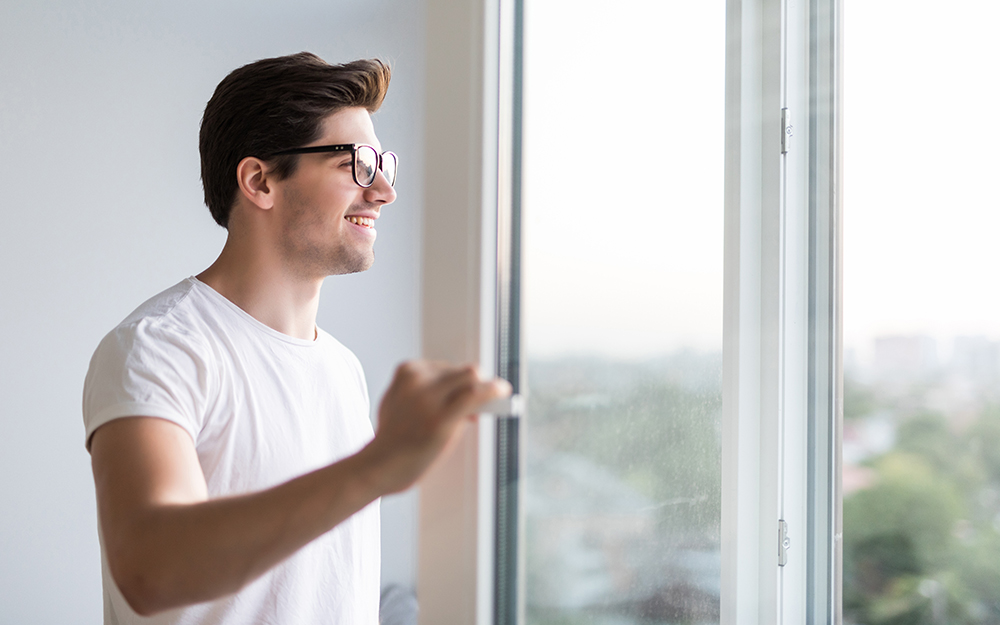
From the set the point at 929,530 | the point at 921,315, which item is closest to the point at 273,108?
the point at 921,315

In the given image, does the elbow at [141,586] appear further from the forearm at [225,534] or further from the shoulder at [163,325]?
the shoulder at [163,325]

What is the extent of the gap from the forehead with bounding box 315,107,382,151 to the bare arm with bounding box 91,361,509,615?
49cm

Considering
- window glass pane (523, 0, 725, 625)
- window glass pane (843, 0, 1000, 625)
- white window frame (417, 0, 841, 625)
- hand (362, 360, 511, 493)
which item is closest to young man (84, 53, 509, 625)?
hand (362, 360, 511, 493)

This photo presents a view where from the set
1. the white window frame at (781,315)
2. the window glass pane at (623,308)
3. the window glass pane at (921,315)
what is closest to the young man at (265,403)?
the window glass pane at (623,308)

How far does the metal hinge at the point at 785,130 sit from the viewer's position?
0.88 metres

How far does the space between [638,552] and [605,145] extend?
0.43 metres

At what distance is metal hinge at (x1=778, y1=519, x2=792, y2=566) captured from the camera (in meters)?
0.85

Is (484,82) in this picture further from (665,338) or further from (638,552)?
(638,552)

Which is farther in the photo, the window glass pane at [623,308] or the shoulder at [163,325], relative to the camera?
the shoulder at [163,325]

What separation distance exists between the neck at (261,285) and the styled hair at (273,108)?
11cm

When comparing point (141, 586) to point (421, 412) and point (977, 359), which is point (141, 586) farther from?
point (977, 359)

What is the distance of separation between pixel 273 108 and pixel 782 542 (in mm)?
935

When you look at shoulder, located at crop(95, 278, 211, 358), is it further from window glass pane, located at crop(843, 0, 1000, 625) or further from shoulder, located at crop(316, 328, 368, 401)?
window glass pane, located at crop(843, 0, 1000, 625)

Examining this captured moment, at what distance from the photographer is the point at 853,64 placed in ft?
2.80
